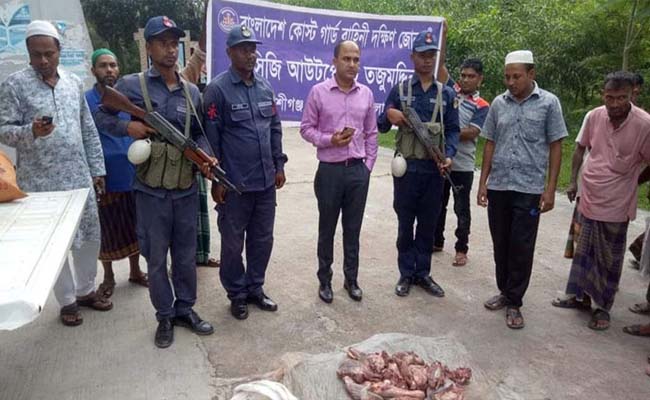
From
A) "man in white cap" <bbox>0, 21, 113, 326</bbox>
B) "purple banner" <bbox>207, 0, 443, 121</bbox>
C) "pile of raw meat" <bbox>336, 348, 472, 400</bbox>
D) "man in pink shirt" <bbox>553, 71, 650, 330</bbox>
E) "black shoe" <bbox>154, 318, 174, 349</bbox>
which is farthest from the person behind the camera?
"purple banner" <bbox>207, 0, 443, 121</bbox>

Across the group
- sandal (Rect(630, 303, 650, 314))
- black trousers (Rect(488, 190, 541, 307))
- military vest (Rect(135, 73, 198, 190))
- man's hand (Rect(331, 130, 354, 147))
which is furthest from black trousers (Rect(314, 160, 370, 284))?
sandal (Rect(630, 303, 650, 314))

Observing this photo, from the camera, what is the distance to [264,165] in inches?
143

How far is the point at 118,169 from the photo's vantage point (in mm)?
3947

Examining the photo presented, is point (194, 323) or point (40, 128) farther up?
point (40, 128)

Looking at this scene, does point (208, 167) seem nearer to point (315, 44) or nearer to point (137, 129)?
point (137, 129)

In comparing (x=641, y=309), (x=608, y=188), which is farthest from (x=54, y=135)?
(x=641, y=309)

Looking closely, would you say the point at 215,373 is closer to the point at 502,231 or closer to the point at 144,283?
the point at 144,283

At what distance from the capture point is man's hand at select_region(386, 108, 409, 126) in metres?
4.03

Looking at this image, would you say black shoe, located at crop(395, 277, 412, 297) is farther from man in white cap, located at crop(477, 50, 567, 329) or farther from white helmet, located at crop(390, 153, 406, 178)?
white helmet, located at crop(390, 153, 406, 178)

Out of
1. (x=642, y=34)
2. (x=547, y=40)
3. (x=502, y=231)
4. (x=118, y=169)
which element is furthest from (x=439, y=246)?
(x=547, y=40)

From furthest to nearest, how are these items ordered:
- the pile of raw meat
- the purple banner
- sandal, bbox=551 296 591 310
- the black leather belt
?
1. the purple banner
2. sandal, bbox=551 296 591 310
3. the black leather belt
4. the pile of raw meat

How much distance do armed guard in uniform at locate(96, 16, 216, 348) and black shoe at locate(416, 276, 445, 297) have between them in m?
1.92

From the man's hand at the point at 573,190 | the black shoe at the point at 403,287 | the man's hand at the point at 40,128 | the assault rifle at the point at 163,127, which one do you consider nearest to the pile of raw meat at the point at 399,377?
the black shoe at the point at 403,287

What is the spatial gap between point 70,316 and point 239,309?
117 centimetres
